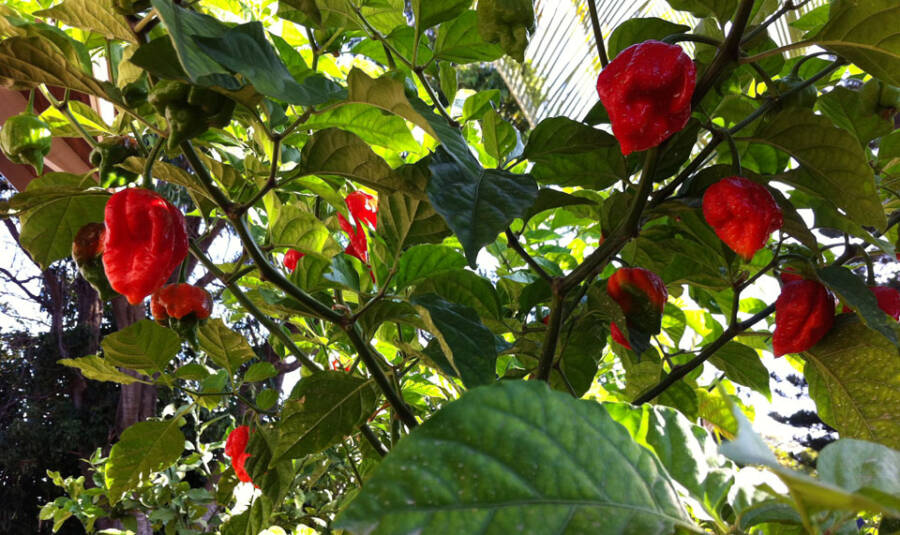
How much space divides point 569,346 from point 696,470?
0.34 meters

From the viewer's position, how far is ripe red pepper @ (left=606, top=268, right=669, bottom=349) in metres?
0.53

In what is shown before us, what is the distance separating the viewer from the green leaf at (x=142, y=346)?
64cm

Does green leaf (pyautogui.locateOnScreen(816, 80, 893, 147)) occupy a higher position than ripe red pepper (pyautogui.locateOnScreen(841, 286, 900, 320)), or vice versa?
green leaf (pyautogui.locateOnScreen(816, 80, 893, 147))

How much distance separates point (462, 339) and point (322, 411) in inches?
7.4

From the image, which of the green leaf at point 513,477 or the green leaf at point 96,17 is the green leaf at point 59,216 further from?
the green leaf at point 513,477

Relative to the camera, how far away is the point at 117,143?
0.49 m

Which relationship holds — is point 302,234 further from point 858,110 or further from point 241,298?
point 858,110

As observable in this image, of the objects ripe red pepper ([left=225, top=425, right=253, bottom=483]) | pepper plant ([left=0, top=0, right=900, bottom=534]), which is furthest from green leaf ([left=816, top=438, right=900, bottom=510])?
ripe red pepper ([left=225, top=425, right=253, bottom=483])

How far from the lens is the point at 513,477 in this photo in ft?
0.67

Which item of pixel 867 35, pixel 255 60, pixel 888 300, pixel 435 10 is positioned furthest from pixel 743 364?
pixel 255 60

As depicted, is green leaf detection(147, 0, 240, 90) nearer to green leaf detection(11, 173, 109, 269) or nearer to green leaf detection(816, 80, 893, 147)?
green leaf detection(11, 173, 109, 269)

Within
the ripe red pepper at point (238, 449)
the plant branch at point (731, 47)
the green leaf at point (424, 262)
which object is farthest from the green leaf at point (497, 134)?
the ripe red pepper at point (238, 449)

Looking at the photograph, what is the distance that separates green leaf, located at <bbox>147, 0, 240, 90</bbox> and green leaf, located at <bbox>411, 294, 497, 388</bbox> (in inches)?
7.6

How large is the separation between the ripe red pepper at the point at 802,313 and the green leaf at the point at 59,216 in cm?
54
